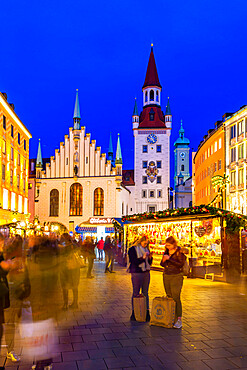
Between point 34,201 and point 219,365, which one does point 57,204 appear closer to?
point 34,201

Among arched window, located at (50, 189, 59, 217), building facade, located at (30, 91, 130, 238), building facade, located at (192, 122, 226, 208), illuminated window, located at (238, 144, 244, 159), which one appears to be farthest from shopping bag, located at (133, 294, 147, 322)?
arched window, located at (50, 189, 59, 217)

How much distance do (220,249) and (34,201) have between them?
44224mm

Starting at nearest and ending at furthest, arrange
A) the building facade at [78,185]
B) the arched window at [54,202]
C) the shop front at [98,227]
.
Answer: the shop front at [98,227], the building facade at [78,185], the arched window at [54,202]

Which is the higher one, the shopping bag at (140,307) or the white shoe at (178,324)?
the shopping bag at (140,307)

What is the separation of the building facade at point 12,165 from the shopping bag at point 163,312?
1029 inches

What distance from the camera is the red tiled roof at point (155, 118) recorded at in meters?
65.4

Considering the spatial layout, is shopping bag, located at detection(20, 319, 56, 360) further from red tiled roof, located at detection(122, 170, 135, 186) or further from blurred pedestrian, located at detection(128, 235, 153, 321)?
red tiled roof, located at detection(122, 170, 135, 186)

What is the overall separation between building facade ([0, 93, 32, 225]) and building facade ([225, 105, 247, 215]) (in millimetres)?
20813

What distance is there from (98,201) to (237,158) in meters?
21.9

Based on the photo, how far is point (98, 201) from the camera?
54.7 m

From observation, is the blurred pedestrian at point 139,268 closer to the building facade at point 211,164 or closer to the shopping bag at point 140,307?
the shopping bag at point 140,307

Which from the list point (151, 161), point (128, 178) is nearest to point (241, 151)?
point (151, 161)

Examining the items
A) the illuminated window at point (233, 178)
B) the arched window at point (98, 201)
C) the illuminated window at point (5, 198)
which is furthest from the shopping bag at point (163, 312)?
the arched window at point (98, 201)

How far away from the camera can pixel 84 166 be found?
54.7m
